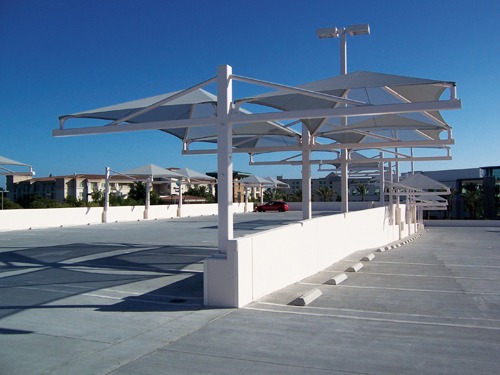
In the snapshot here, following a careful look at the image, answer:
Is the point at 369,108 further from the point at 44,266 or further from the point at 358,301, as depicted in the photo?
the point at 44,266

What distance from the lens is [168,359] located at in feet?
16.6

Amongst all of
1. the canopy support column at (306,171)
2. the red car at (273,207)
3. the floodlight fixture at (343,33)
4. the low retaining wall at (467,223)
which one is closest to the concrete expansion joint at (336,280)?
the canopy support column at (306,171)

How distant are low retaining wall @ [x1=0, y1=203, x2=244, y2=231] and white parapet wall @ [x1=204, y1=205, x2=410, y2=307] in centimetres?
1747

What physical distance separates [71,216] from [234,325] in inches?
963

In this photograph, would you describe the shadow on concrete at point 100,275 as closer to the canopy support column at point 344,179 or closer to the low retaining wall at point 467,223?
the canopy support column at point 344,179

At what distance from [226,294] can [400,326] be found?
2.56 metres

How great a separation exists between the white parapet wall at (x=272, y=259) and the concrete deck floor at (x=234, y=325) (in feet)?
0.86

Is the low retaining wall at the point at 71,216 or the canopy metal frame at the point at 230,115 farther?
the low retaining wall at the point at 71,216

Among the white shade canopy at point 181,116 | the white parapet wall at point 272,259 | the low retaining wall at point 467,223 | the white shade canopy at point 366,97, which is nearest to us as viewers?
the white parapet wall at point 272,259

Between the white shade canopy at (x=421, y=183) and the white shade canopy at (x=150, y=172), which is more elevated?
the white shade canopy at (x=150, y=172)

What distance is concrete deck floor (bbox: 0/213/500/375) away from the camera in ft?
16.3

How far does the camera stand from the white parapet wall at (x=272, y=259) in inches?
295

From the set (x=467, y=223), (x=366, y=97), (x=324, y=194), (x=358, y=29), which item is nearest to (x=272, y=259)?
(x=366, y=97)

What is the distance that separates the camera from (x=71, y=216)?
1128 inches
